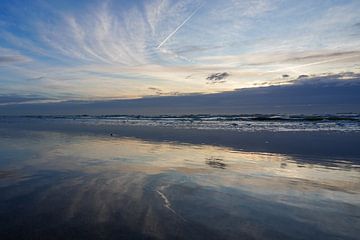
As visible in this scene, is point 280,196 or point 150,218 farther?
point 280,196

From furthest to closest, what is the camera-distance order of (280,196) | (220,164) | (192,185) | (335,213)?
(220,164), (192,185), (280,196), (335,213)

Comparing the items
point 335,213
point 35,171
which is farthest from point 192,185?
point 35,171

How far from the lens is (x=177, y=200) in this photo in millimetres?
5734

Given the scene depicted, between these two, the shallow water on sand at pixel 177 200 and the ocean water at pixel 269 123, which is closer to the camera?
the shallow water on sand at pixel 177 200

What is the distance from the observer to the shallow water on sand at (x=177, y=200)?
425cm

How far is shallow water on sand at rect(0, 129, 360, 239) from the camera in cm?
425

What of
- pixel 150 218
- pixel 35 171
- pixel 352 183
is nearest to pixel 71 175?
pixel 35 171

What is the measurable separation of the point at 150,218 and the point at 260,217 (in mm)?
1649

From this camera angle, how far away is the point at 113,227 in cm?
430

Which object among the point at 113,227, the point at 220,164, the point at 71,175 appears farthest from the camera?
the point at 220,164

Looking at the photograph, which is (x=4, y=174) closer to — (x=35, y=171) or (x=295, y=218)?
(x=35, y=171)

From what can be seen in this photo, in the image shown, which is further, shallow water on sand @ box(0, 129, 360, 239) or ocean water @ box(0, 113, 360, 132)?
ocean water @ box(0, 113, 360, 132)

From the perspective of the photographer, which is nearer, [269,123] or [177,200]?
[177,200]

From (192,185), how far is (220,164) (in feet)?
10.3
